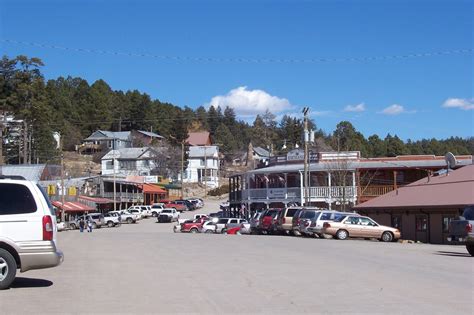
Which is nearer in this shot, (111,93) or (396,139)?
(396,139)

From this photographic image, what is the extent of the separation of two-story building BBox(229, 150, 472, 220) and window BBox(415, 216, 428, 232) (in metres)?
12.7

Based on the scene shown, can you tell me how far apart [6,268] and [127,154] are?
109 metres

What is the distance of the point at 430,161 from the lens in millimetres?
58156

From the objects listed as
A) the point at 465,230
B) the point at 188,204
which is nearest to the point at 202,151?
the point at 188,204

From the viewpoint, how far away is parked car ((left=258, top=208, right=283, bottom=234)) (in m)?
43.5

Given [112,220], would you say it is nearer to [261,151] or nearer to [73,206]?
[73,206]

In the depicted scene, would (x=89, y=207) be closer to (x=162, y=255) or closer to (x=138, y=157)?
(x=138, y=157)

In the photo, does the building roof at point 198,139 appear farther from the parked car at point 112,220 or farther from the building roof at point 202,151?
the parked car at point 112,220

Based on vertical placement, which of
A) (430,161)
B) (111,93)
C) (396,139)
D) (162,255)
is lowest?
(162,255)

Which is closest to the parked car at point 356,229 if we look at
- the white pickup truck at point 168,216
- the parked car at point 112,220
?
the parked car at point 112,220

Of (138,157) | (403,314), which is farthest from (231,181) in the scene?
(403,314)

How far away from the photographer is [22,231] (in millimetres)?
11781

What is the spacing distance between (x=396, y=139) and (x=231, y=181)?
78001 mm

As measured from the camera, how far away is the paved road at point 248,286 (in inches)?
413
